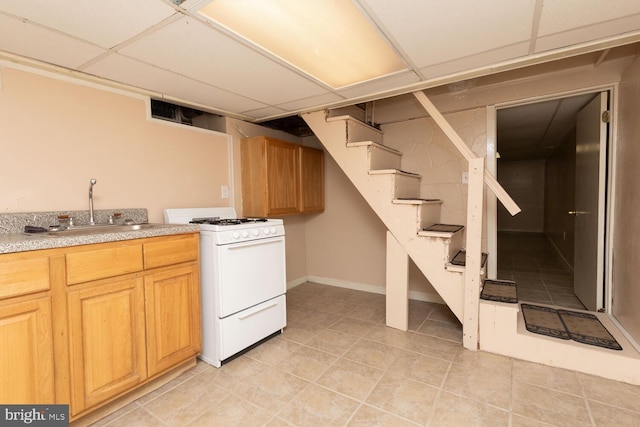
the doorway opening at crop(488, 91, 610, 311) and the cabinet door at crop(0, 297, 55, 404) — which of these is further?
the doorway opening at crop(488, 91, 610, 311)

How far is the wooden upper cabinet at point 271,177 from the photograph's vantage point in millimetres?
2916

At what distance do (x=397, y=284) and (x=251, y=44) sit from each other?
6.96ft

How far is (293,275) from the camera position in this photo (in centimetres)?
386

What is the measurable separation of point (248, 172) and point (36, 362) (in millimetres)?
2120

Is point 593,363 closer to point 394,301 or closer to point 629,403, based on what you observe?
point 629,403

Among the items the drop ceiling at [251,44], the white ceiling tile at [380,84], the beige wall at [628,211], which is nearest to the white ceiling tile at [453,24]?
the drop ceiling at [251,44]

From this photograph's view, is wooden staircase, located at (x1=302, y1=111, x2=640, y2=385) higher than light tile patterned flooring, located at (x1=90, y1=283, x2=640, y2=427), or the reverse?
wooden staircase, located at (x1=302, y1=111, x2=640, y2=385)

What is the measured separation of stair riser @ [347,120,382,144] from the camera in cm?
272

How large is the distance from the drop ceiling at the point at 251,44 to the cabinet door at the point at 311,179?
1226 millimetres

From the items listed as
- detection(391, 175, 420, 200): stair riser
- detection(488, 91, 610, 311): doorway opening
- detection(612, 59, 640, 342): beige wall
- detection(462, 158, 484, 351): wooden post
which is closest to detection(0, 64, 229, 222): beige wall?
detection(391, 175, 420, 200): stair riser

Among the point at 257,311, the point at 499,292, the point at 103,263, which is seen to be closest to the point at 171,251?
the point at 103,263

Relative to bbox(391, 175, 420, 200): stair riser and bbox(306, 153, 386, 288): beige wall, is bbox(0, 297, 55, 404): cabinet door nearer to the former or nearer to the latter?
bbox(391, 175, 420, 200): stair riser

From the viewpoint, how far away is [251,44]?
1625 mm

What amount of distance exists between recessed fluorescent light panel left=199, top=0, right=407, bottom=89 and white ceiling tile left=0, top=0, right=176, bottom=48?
0.78 feet
